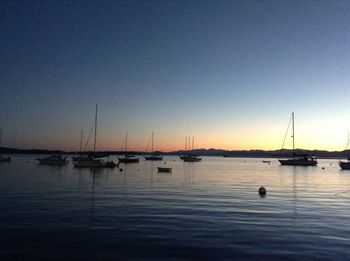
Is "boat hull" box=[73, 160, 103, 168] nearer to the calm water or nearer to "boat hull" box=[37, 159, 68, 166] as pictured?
"boat hull" box=[37, 159, 68, 166]

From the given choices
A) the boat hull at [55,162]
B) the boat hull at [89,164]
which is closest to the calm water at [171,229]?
the boat hull at [89,164]

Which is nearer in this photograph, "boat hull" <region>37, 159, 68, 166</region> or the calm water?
the calm water

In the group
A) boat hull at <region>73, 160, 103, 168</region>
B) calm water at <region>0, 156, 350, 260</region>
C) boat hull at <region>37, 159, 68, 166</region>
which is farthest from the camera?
boat hull at <region>37, 159, 68, 166</region>

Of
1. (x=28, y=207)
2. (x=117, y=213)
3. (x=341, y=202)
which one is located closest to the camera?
(x=117, y=213)

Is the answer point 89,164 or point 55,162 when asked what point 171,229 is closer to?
point 89,164

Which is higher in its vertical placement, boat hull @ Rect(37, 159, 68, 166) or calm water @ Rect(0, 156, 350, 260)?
boat hull @ Rect(37, 159, 68, 166)

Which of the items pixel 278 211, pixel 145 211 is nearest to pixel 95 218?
pixel 145 211

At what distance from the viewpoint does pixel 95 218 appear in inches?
1010

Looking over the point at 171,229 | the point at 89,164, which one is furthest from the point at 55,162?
the point at 171,229

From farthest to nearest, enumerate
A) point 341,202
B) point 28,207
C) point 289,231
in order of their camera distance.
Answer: point 341,202 → point 28,207 → point 289,231

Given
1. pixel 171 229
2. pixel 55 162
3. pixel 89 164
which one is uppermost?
pixel 55 162

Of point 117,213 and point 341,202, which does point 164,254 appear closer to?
point 117,213

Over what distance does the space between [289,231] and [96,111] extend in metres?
84.4

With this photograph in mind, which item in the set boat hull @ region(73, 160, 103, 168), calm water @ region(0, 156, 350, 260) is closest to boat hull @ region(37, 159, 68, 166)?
boat hull @ region(73, 160, 103, 168)
